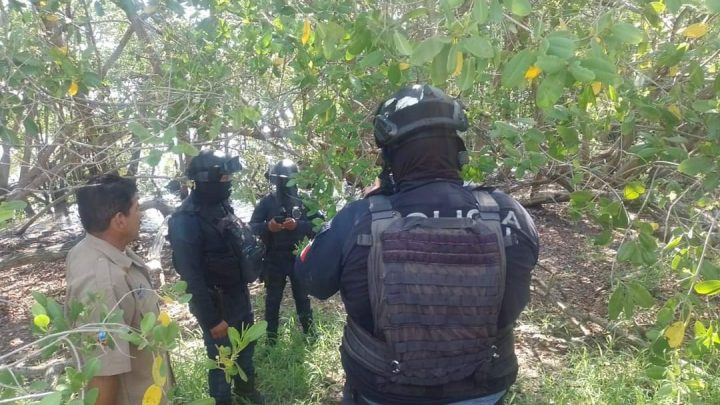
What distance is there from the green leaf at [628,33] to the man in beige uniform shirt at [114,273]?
5.47 feet

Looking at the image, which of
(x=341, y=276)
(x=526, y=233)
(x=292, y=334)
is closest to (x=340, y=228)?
(x=341, y=276)

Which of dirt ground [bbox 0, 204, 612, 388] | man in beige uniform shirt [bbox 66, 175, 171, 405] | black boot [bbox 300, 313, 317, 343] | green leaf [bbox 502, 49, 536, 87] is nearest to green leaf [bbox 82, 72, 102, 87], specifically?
man in beige uniform shirt [bbox 66, 175, 171, 405]

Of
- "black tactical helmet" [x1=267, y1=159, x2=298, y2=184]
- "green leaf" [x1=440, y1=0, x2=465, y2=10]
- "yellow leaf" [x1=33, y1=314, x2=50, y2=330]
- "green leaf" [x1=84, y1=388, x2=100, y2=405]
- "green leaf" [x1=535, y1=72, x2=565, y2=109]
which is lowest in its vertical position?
"black tactical helmet" [x1=267, y1=159, x2=298, y2=184]

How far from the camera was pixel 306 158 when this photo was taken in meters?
3.35

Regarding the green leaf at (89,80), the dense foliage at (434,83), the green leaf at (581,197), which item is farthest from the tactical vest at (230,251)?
the green leaf at (581,197)

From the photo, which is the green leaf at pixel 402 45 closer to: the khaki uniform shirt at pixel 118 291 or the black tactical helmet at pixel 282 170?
the khaki uniform shirt at pixel 118 291

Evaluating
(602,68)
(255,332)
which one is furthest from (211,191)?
(602,68)

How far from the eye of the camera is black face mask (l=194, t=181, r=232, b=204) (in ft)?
10.2

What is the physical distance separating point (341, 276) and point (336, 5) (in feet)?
3.58

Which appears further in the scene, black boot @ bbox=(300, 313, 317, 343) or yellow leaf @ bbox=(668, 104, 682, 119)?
black boot @ bbox=(300, 313, 317, 343)

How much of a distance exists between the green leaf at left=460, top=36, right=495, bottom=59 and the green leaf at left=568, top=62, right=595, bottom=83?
0.18 meters

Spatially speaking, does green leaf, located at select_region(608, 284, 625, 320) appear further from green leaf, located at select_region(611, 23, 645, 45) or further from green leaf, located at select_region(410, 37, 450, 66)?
green leaf, located at select_region(410, 37, 450, 66)

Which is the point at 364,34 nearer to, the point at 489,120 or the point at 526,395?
the point at 489,120

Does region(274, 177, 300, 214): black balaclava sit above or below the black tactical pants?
above
